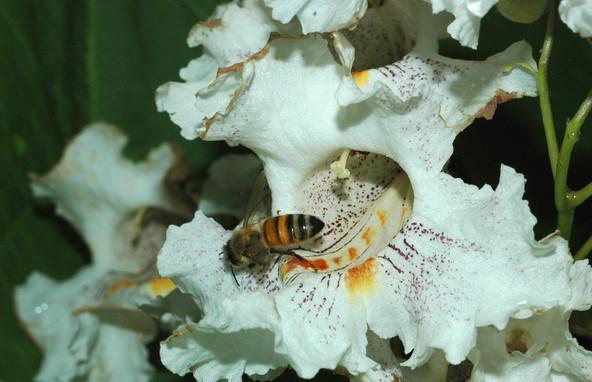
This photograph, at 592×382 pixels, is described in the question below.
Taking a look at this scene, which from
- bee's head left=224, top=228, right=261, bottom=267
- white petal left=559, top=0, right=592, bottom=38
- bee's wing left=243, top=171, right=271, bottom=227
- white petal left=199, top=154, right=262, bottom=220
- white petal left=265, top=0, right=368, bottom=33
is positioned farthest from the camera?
white petal left=199, top=154, right=262, bottom=220

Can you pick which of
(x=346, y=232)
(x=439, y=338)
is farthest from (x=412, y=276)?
Answer: (x=346, y=232)

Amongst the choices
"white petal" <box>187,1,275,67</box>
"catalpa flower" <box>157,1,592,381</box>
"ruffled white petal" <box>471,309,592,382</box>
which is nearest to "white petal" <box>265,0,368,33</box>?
"catalpa flower" <box>157,1,592,381</box>

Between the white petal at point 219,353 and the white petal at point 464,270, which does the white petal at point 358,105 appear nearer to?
the white petal at point 464,270

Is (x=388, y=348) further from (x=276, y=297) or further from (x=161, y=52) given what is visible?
(x=161, y=52)

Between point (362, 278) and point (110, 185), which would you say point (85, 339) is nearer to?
point (110, 185)

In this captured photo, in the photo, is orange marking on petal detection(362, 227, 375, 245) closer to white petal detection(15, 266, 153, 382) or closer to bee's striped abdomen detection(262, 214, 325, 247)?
bee's striped abdomen detection(262, 214, 325, 247)

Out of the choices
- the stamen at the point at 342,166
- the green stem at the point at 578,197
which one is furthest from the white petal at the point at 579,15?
the stamen at the point at 342,166

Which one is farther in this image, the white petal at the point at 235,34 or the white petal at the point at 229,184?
the white petal at the point at 229,184
